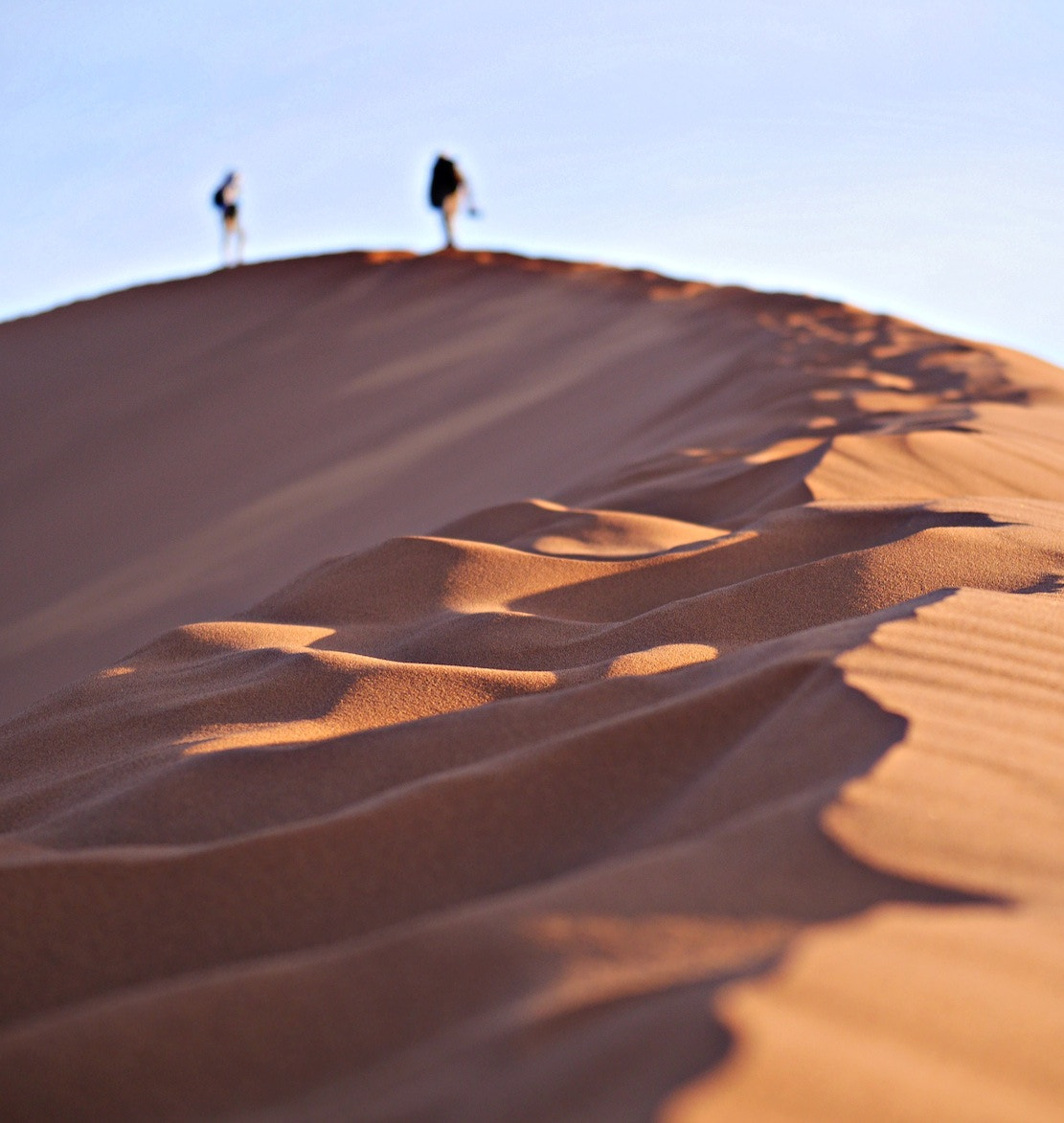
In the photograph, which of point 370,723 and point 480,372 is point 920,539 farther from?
point 480,372

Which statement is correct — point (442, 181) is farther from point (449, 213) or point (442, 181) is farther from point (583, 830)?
point (583, 830)

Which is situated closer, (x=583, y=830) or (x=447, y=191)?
(x=583, y=830)

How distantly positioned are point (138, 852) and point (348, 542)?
3333 mm

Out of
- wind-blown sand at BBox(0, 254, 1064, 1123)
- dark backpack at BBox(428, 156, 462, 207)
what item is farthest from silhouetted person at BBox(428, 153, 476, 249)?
wind-blown sand at BBox(0, 254, 1064, 1123)

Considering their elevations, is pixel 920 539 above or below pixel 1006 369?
below

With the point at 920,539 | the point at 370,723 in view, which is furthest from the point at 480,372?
the point at 370,723

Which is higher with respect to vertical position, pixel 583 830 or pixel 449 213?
pixel 449 213

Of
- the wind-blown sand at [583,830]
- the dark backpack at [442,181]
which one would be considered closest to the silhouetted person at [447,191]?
the dark backpack at [442,181]

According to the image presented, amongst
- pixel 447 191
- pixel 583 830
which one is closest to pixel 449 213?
pixel 447 191

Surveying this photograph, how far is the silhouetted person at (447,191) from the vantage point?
36.3 ft

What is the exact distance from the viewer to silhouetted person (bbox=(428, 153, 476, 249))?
435 inches

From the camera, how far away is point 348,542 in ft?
14.7

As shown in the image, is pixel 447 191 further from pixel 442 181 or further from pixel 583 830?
pixel 583 830

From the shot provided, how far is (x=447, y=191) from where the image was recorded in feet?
36.8
